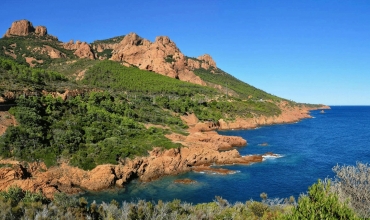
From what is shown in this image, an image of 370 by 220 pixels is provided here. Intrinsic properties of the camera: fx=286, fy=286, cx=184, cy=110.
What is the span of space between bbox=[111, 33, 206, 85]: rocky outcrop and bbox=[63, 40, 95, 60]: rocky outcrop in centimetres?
1096

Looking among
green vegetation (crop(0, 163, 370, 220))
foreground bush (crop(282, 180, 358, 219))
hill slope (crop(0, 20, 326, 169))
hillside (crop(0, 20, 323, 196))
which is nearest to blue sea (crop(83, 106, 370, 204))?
hillside (crop(0, 20, 323, 196))

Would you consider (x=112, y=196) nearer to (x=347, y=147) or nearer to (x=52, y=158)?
(x=52, y=158)

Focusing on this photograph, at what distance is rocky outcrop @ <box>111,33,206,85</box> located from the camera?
138988 mm

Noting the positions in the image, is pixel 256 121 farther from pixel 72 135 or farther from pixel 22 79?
A: pixel 22 79

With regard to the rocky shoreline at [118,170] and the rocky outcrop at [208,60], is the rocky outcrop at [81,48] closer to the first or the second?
the rocky outcrop at [208,60]

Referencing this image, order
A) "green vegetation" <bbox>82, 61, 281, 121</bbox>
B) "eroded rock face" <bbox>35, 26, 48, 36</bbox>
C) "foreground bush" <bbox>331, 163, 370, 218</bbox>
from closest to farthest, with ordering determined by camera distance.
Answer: "foreground bush" <bbox>331, 163, 370, 218</bbox> → "green vegetation" <bbox>82, 61, 281, 121</bbox> → "eroded rock face" <bbox>35, 26, 48, 36</bbox>

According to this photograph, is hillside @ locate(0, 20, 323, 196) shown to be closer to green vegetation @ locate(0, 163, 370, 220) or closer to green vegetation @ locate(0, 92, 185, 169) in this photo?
green vegetation @ locate(0, 92, 185, 169)

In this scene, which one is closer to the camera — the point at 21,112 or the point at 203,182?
the point at 203,182

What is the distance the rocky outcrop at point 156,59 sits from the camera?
139 m

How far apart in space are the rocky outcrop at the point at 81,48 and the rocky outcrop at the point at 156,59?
10959mm

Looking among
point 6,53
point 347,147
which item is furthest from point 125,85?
point 347,147

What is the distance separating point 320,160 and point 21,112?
49765 mm

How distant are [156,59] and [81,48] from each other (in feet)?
119

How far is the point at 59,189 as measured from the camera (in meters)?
33.3
